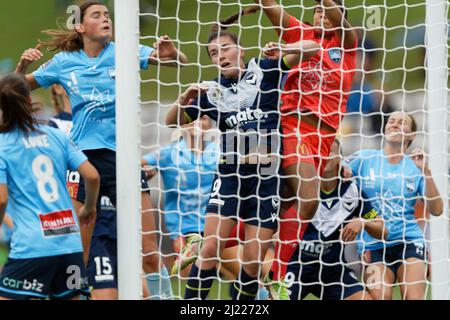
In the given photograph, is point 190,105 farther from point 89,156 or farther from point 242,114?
point 89,156

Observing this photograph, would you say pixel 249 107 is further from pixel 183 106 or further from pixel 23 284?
pixel 23 284

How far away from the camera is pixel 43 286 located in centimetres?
454

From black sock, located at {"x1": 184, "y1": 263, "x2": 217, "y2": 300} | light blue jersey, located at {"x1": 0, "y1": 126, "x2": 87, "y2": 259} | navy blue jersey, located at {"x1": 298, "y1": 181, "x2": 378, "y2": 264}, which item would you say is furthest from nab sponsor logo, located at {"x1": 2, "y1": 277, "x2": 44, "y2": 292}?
navy blue jersey, located at {"x1": 298, "y1": 181, "x2": 378, "y2": 264}

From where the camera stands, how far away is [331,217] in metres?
6.13

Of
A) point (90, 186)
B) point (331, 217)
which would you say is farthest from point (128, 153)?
point (331, 217)

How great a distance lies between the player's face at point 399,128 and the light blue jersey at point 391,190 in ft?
0.43

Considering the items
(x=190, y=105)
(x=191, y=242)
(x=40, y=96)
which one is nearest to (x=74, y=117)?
(x=190, y=105)

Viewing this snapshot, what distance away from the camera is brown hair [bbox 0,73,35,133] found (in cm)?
458

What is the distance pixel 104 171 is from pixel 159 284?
778 mm

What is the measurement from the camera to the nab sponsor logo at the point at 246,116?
559cm

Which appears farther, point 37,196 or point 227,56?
point 227,56

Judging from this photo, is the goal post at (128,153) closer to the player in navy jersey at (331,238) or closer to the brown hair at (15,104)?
the brown hair at (15,104)

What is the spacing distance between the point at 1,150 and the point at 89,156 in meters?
0.91

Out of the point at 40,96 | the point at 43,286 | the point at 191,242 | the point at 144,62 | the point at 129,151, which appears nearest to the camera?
the point at 43,286
